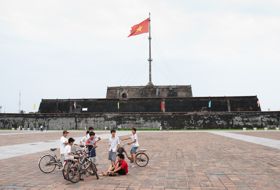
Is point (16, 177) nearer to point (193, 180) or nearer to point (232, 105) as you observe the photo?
point (193, 180)

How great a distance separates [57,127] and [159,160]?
2869 centimetres

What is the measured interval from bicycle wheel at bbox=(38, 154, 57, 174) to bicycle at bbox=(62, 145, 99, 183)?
922mm

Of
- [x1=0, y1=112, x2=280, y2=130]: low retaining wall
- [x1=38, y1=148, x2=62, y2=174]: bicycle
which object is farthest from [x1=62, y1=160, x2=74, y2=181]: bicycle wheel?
[x1=0, y1=112, x2=280, y2=130]: low retaining wall

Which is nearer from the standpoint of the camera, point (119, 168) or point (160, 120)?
point (119, 168)

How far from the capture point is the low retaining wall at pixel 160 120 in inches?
1314

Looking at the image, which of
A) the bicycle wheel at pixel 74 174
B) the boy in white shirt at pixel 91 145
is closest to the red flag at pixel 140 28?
the boy in white shirt at pixel 91 145

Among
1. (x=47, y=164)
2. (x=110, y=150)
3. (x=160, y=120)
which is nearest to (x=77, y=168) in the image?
(x=110, y=150)

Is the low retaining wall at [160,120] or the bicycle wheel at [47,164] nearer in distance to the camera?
the bicycle wheel at [47,164]

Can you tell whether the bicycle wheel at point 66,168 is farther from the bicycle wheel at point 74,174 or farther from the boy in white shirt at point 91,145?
the boy in white shirt at point 91,145

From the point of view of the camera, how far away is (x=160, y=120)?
34500 mm

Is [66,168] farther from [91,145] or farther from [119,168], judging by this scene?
[91,145]

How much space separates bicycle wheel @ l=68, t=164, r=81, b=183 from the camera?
5848 mm

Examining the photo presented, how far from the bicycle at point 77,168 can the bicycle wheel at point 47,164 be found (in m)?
0.92

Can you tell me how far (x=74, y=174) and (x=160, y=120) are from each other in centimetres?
2884
